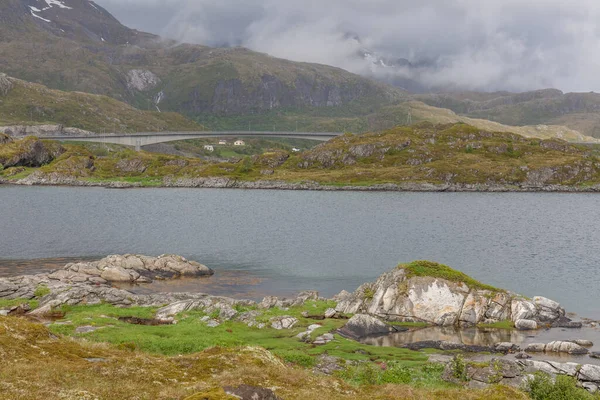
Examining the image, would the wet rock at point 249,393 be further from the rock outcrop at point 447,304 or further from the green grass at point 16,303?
the green grass at point 16,303

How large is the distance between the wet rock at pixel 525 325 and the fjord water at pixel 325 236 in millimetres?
12343

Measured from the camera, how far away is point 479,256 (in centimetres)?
8050

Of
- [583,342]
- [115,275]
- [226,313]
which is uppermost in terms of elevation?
[583,342]

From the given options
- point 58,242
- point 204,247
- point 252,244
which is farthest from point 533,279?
point 58,242

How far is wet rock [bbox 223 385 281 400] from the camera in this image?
15.9m

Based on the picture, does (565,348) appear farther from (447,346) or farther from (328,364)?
(328,364)

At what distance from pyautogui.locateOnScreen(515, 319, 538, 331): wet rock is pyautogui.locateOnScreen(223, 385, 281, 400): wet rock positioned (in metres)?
32.0

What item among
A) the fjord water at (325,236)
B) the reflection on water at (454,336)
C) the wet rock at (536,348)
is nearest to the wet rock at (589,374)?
the wet rock at (536,348)

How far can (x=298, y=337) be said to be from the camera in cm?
3719

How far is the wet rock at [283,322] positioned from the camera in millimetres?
40500

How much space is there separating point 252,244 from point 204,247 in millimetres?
9144

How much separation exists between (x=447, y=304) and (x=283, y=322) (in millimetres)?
14914

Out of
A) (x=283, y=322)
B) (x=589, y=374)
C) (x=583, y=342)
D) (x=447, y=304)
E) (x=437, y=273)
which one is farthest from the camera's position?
(x=437, y=273)

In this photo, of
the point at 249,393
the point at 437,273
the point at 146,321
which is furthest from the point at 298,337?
the point at 249,393
